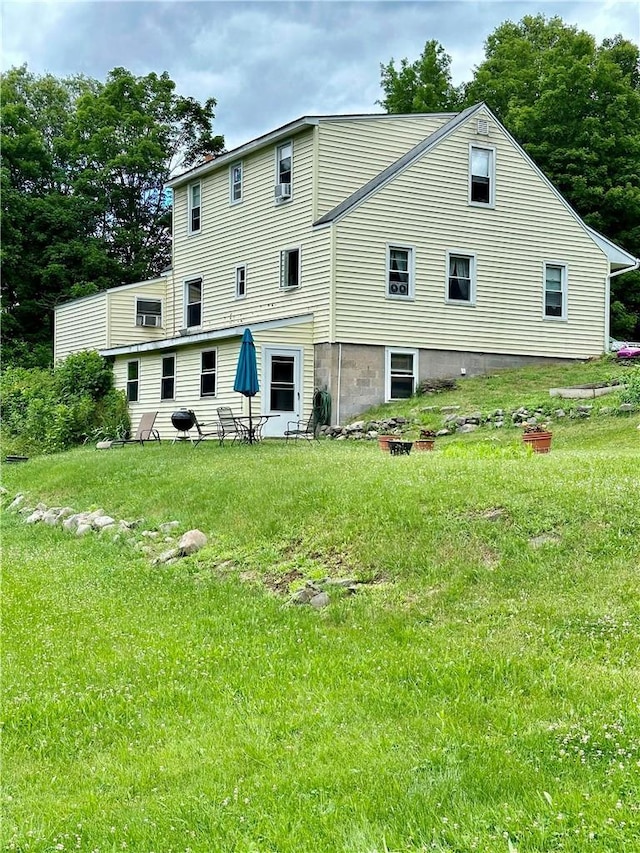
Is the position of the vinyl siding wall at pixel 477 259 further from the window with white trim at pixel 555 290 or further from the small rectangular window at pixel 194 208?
the small rectangular window at pixel 194 208

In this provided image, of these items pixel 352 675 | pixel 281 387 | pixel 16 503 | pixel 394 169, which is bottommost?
pixel 16 503

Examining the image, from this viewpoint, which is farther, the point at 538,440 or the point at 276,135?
the point at 276,135

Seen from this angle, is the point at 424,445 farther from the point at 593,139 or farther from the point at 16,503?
the point at 593,139

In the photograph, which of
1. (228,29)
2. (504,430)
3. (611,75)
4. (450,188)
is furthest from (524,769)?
(611,75)

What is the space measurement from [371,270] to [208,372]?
486 cm

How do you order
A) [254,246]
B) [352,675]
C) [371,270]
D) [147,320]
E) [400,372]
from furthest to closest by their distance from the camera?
[147,320] < [254,246] < [400,372] < [371,270] < [352,675]

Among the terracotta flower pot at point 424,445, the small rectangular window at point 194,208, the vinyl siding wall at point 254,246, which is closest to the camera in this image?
the terracotta flower pot at point 424,445

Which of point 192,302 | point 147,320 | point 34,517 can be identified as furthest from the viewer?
point 147,320

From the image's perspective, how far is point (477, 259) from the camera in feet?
74.7

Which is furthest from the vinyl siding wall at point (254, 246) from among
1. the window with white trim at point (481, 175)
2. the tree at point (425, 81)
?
the tree at point (425, 81)

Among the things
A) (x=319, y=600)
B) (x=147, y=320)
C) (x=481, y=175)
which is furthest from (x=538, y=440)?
(x=147, y=320)

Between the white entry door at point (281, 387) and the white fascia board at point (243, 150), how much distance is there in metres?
5.84

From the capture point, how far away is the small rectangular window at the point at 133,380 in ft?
80.9

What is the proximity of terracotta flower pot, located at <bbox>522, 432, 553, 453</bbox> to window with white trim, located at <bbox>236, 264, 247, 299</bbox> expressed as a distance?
42.7 ft
